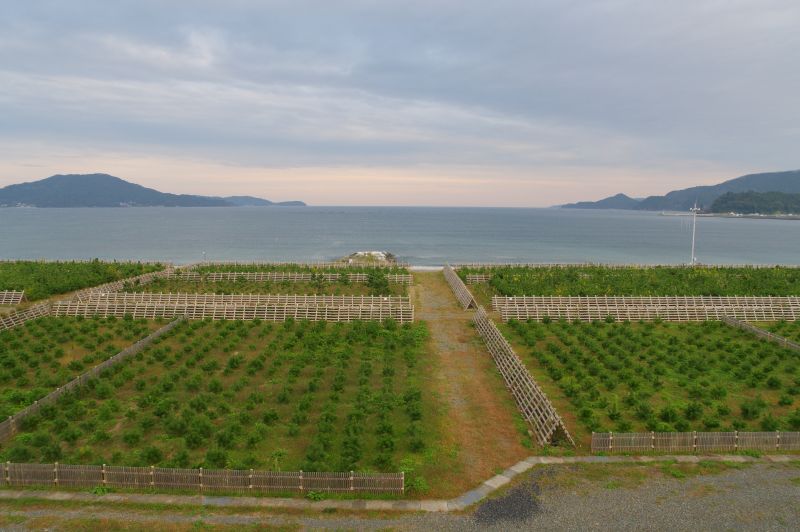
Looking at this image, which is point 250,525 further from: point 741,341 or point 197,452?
point 741,341

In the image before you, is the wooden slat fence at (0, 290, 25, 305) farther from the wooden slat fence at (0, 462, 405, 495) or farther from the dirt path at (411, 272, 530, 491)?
the dirt path at (411, 272, 530, 491)

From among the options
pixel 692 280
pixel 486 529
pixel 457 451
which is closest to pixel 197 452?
pixel 457 451

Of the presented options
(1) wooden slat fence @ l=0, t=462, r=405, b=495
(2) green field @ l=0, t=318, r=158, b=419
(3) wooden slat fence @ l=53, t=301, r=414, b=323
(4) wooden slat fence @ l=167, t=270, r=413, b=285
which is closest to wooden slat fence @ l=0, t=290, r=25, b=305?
(3) wooden slat fence @ l=53, t=301, r=414, b=323

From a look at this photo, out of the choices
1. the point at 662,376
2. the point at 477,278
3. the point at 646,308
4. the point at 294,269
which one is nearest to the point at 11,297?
the point at 294,269

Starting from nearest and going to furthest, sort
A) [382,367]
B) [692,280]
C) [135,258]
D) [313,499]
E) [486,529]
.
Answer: [486,529]
[313,499]
[382,367]
[692,280]
[135,258]

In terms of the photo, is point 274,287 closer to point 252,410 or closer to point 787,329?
point 252,410

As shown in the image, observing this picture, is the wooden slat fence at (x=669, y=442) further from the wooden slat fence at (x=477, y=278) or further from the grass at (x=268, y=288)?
the wooden slat fence at (x=477, y=278)

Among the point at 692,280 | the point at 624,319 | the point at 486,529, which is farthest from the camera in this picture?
the point at 692,280
